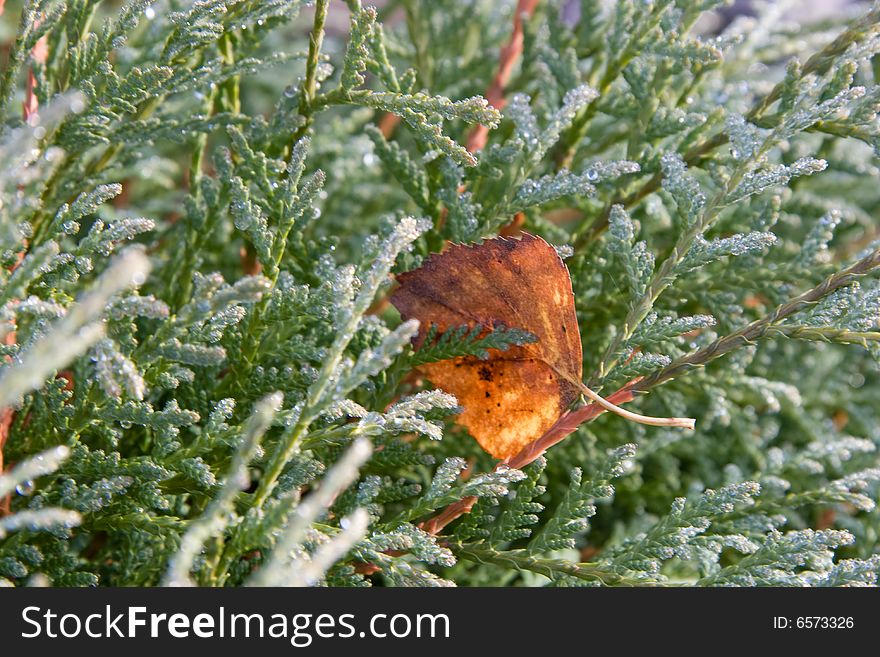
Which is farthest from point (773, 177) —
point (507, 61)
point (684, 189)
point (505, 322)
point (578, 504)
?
point (507, 61)

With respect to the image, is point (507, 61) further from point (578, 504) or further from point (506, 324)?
point (578, 504)

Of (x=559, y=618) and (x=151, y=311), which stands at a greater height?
(x=151, y=311)

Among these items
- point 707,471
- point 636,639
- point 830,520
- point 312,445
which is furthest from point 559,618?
point 830,520

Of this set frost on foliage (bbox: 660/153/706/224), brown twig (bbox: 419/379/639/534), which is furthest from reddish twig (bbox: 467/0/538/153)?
brown twig (bbox: 419/379/639/534)

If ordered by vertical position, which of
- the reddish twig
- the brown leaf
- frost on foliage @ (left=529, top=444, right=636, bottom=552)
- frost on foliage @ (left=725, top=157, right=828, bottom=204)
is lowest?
frost on foliage @ (left=529, top=444, right=636, bottom=552)

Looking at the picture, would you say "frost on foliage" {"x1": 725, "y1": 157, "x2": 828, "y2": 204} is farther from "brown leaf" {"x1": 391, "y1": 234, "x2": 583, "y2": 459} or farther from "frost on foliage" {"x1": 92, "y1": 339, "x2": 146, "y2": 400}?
"frost on foliage" {"x1": 92, "y1": 339, "x2": 146, "y2": 400}

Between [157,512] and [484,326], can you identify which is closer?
[484,326]

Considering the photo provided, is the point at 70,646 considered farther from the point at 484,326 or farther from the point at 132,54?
the point at 132,54

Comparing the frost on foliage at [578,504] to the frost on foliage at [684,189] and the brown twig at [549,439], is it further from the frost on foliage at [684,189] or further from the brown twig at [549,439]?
the frost on foliage at [684,189]
